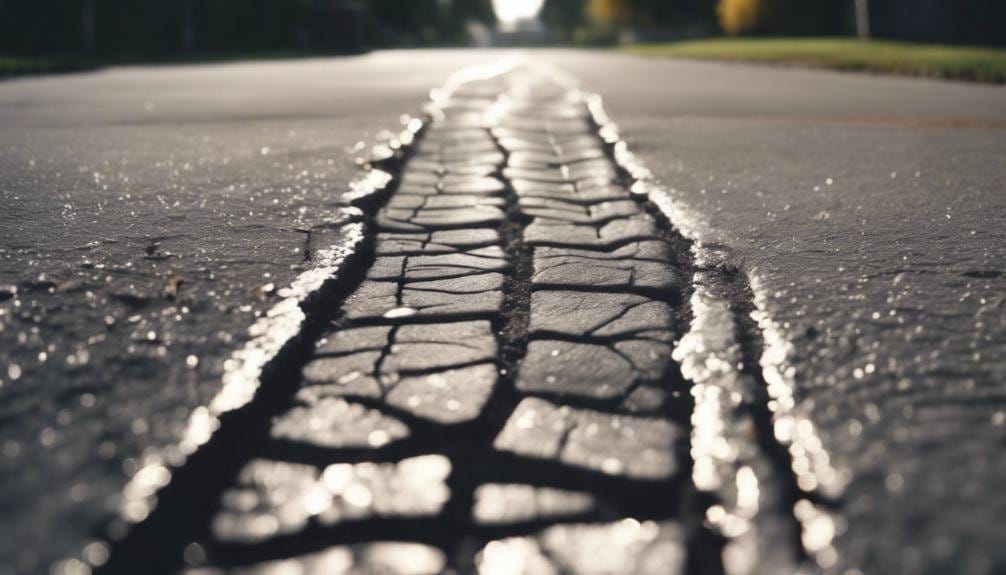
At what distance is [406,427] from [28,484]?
55 centimetres

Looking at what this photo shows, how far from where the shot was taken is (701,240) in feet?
9.19

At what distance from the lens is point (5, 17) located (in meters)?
23.8

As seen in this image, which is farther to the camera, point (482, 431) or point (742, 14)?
point (742, 14)

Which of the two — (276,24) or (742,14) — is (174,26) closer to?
(276,24)

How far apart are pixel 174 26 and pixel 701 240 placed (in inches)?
1041

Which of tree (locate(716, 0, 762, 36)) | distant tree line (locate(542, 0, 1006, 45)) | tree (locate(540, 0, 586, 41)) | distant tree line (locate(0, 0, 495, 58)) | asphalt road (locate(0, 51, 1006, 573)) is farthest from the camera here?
tree (locate(540, 0, 586, 41))

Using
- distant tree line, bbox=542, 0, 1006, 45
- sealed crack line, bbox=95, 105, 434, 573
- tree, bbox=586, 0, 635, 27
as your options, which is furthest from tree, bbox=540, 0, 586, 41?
sealed crack line, bbox=95, 105, 434, 573

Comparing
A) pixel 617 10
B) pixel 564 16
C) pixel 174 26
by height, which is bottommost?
pixel 174 26

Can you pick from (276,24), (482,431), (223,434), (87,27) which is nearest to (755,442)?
(482,431)

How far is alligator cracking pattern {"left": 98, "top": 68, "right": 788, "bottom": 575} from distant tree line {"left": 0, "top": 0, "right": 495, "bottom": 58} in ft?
76.2

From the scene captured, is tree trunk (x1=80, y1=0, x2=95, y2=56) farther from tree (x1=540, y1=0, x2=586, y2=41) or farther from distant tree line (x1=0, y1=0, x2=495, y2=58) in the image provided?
tree (x1=540, y1=0, x2=586, y2=41)

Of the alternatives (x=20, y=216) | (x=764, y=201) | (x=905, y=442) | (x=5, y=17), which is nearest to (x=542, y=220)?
(x=764, y=201)

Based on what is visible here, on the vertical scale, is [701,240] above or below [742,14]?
below

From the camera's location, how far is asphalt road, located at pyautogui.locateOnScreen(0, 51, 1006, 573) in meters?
1.29
